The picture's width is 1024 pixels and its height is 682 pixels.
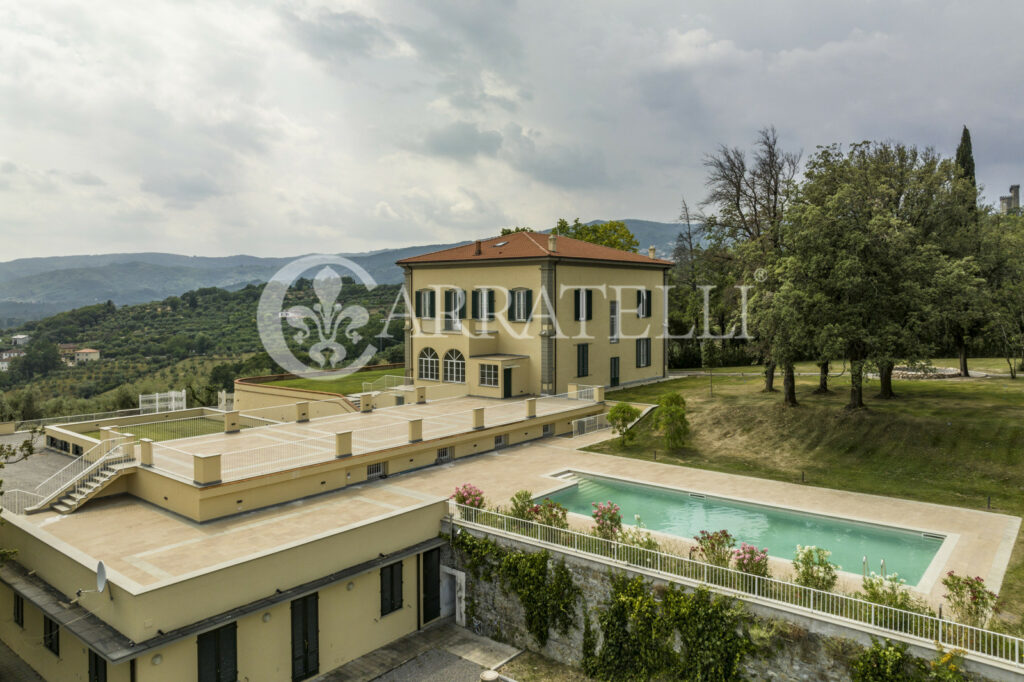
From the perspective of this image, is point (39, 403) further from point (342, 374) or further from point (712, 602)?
point (712, 602)

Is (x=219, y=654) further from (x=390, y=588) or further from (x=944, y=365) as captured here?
(x=944, y=365)

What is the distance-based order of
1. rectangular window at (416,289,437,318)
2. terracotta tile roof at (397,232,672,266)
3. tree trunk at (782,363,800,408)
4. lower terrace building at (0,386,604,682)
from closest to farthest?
lower terrace building at (0,386,604,682), tree trunk at (782,363,800,408), terracotta tile roof at (397,232,672,266), rectangular window at (416,289,437,318)

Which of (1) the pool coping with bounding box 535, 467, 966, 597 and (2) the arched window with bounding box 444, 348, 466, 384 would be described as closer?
(1) the pool coping with bounding box 535, 467, 966, 597

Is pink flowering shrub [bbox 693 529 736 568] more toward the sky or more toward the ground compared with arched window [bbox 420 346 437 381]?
more toward the ground

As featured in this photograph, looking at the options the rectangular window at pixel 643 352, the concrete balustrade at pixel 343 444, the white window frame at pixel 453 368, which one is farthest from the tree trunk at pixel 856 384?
the white window frame at pixel 453 368

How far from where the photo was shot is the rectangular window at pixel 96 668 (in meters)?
11.3

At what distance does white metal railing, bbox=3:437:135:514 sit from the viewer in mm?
15711

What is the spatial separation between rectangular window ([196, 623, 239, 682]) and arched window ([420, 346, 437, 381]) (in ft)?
69.6

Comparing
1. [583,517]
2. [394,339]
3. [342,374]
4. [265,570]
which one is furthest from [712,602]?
[394,339]

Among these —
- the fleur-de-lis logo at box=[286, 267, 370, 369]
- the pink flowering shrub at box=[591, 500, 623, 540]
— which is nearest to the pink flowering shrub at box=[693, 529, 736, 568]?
the pink flowering shrub at box=[591, 500, 623, 540]

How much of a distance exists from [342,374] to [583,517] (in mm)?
32076

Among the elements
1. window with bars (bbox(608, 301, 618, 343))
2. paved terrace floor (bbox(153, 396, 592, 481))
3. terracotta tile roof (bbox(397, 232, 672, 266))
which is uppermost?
terracotta tile roof (bbox(397, 232, 672, 266))

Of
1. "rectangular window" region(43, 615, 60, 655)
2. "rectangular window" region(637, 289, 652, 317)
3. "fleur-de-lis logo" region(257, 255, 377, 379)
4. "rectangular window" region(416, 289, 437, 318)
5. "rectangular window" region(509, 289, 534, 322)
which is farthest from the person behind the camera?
"fleur-de-lis logo" region(257, 255, 377, 379)

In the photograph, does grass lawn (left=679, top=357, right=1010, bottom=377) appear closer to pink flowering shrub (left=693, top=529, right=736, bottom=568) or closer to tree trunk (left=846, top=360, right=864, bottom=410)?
tree trunk (left=846, top=360, right=864, bottom=410)
